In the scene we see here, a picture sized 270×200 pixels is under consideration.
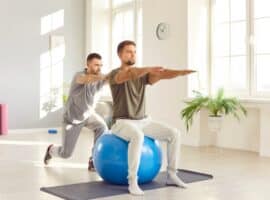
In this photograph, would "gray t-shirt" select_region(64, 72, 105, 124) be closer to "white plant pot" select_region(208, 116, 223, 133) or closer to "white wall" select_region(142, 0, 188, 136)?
"white plant pot" select_region(208, 116, 223, 133)

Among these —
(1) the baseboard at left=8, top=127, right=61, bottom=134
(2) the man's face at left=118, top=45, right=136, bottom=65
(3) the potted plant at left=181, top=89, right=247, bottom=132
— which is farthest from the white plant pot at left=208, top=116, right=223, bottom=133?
(1) the baseboard at left=8, top=127, right=61, bottom=134

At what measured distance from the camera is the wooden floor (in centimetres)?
352

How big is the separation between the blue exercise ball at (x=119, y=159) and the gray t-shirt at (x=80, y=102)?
673 millimetres

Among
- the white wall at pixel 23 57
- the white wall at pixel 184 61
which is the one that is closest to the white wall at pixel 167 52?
the white wall at pixel 184 61

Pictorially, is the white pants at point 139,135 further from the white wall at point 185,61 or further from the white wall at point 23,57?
the white wall at point 23,57

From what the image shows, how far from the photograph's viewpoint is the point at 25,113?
845 centimetres

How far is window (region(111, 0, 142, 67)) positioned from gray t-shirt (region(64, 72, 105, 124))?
3.64 meters

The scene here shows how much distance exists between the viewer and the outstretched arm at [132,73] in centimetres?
346

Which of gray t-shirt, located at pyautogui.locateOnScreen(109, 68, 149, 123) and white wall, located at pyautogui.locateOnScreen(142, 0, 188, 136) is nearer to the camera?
gray t-shirt, located at pyautogui.locateOnScreen(109, 68, 149, 123)

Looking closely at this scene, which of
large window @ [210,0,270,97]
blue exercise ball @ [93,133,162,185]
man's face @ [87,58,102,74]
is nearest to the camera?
blue exercise ball @ [93,133,162,185]

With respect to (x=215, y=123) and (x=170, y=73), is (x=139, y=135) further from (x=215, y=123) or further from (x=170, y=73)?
(x=215, y=123)

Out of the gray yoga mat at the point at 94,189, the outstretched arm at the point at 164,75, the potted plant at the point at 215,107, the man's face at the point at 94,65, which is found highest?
the man's face at the point at 94,65

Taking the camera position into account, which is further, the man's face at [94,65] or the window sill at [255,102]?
the window sill at [255,102]

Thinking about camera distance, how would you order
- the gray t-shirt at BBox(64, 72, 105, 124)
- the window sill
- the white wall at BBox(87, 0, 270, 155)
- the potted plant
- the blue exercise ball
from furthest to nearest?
the white wall at BBox(87, 0, 270, 155)
the potted plant
the window sill
the gray t-shirt at BBox(64, 72, 105, 124)
the blue exercise ball
